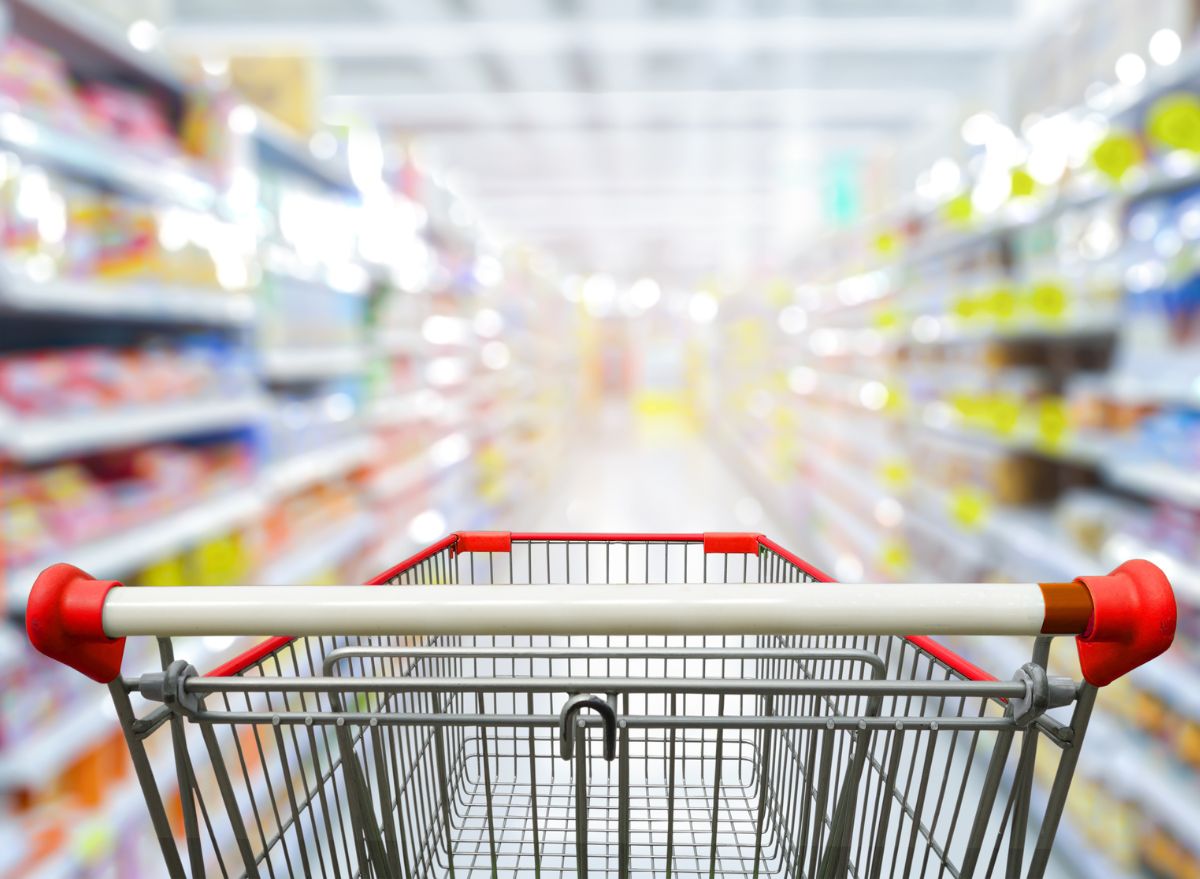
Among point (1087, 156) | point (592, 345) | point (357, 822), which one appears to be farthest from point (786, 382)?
point (592, 345)

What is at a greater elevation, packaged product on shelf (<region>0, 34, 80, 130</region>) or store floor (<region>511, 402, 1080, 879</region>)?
packaged product on shelf (<region>0, 34, 80, 130</region>)

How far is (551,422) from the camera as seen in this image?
35.7 ft

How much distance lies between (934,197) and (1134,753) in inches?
95.5

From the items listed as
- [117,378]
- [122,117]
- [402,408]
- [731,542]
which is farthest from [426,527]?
[731,542]

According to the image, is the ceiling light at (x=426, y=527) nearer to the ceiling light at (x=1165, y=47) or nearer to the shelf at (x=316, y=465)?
Result: the shelf at (x=316, y=465)

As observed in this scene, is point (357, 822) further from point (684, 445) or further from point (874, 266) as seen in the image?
point (684, 445)

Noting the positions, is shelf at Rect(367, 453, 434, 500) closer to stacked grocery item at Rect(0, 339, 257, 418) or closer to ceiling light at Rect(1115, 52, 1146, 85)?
stacked grocery item at Rect(0, 339, 257, 418)

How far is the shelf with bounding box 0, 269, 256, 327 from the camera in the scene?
65.0 inches

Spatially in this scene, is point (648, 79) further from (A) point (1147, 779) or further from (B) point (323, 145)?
(A) point (1147, 779)

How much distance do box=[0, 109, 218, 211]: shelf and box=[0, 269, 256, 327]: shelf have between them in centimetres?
25

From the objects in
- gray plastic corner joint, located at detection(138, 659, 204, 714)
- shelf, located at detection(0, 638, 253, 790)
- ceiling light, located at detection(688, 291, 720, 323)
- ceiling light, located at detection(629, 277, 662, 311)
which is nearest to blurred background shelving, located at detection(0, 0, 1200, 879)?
shelf, located at detection(0, 638, 253, 790)

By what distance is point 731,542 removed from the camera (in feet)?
4.36

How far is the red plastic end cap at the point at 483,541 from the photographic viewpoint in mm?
1311

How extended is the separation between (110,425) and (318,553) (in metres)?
1.28
